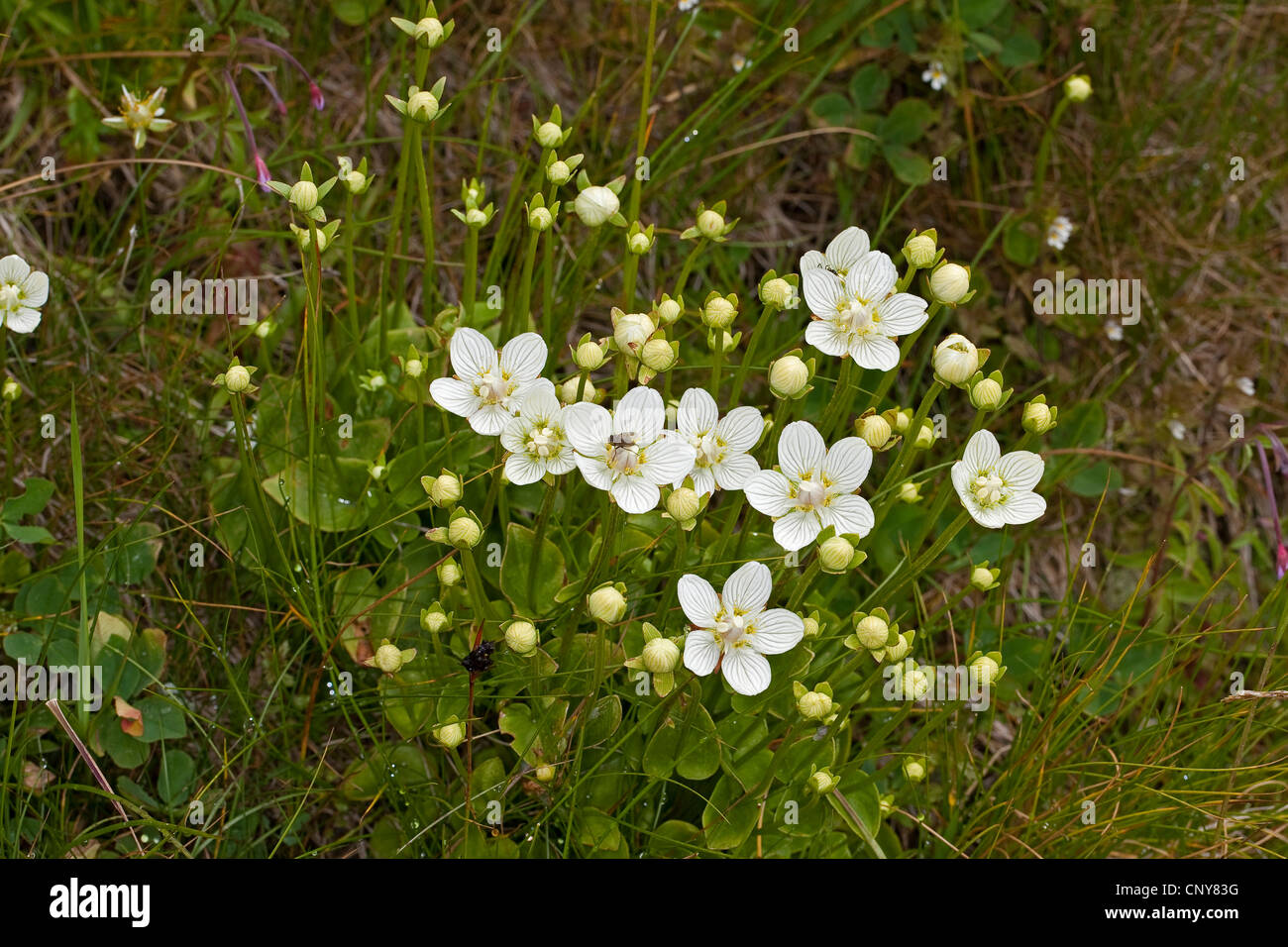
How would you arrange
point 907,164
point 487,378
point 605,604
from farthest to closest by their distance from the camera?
1. point 907,164
2. point 487,378
3. point 605,604

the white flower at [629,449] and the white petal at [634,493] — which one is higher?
the white flower at [629,449]

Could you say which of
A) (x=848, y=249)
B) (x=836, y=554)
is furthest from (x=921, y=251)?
(x=836, y=554)

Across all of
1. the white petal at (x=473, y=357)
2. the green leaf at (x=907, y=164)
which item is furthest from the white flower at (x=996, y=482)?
the green leaf at (x=907, y=164)

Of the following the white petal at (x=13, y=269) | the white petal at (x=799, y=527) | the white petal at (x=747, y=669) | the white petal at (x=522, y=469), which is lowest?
the white petal at (x=747, y=669)

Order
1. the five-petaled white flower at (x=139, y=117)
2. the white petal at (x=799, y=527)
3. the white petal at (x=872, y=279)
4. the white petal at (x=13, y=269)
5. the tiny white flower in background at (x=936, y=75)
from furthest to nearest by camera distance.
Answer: the tiny white flower in background at (x=936, y=75) → the five-petaled white flower at (x=139, y=117) → the white petal at (x=13, y=269) → the white petal at (x=872, y=279) → the white petal at (x=799, y=527)

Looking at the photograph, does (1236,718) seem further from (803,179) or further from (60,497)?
(60,497)

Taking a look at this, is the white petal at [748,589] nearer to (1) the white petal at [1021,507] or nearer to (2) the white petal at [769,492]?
(2) the white petal at [769,492]

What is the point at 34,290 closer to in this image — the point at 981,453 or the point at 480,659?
the point at 480,659
